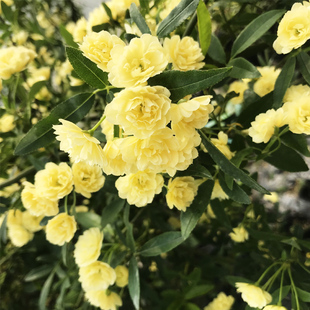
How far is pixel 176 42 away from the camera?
0.42m

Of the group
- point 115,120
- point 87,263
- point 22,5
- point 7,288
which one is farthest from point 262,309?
point 22,5

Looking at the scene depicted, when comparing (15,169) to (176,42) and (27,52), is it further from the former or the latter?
(176,42)

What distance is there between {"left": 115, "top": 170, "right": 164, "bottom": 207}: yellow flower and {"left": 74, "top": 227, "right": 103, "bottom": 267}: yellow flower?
0.62 ft

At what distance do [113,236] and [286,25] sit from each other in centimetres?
61

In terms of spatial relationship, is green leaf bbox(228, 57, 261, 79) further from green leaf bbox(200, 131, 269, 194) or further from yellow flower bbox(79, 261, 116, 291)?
yellow flower bbox(79, 261, 116, 291)

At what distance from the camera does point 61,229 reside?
0.54m

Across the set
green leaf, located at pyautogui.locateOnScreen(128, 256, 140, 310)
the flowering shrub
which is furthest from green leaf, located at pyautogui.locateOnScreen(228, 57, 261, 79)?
green leaf, located at pyautogui.locateOnScreen(128, 256, 140, 310)

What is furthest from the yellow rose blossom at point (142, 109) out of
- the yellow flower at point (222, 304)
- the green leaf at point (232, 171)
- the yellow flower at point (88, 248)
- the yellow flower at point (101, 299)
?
the yellow flower at point (222, 304)

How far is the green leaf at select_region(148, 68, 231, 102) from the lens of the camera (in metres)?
0.32

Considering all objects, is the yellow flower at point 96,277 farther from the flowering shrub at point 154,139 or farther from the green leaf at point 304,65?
the green leaf at point 304,65

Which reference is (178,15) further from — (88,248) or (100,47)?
(88,248)

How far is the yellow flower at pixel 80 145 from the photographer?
0.34m

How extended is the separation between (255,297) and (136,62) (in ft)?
1.48

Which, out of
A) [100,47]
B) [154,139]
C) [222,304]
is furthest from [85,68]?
[222,304]
